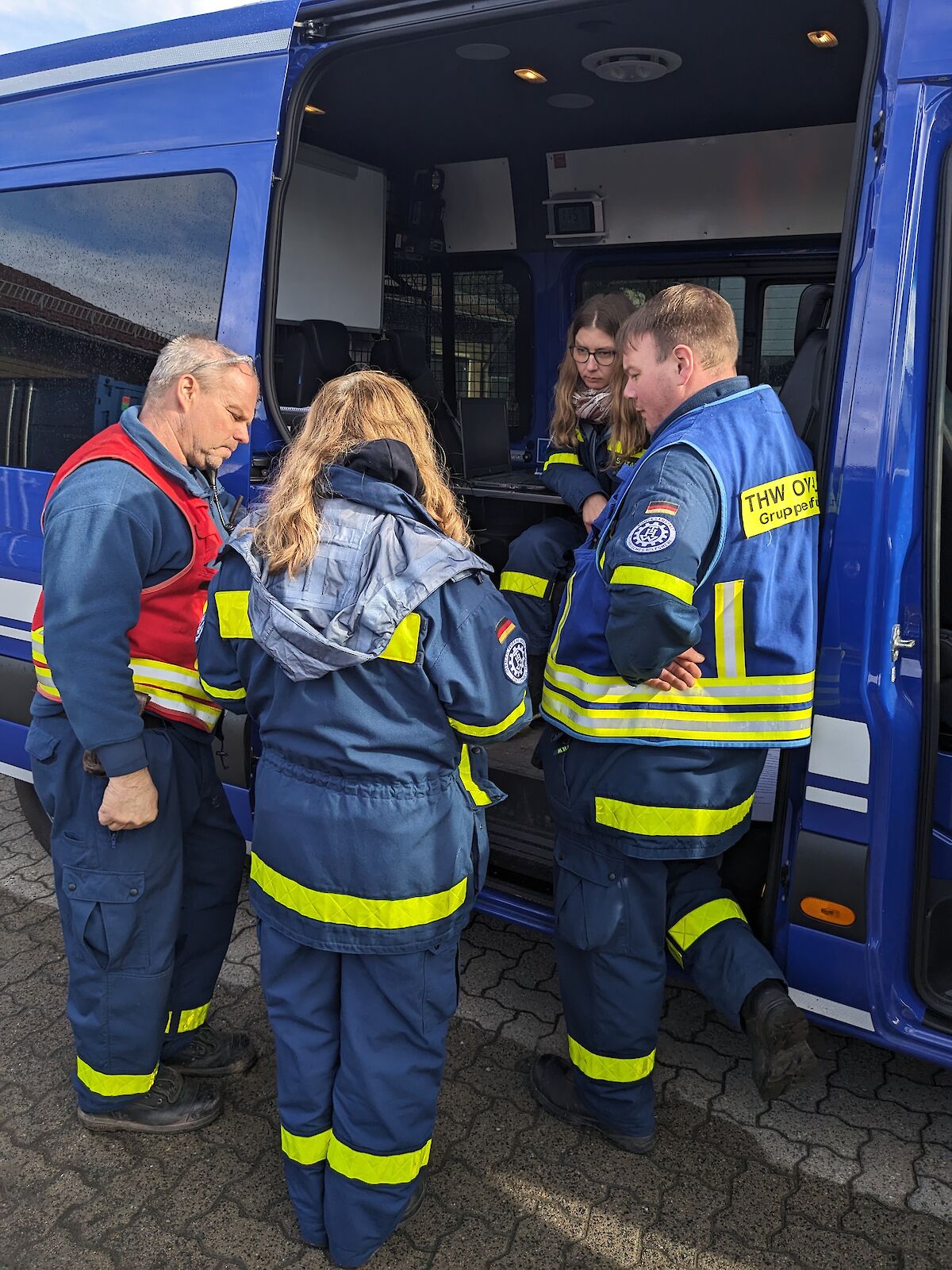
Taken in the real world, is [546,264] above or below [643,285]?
above

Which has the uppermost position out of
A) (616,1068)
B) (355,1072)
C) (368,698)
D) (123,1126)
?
(368,698)

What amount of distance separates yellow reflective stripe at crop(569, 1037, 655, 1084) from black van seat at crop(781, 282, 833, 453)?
137 centimetres

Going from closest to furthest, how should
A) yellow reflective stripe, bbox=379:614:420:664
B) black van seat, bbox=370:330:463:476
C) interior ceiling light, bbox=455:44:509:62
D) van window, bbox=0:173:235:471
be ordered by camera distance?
yellow reflective stripe, bbox=379:614:420:664 < van window, bbox=0:173:235:471 < interior ceiling light, bbox=455:44:509:62 < black van seat, bbox=370:330:463:476

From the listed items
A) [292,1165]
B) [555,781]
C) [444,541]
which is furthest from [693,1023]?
[444,541]

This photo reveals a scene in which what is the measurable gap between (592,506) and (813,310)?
81 cm

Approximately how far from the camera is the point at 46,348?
308 cm

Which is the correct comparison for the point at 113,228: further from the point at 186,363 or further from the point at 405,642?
the point at 405,642

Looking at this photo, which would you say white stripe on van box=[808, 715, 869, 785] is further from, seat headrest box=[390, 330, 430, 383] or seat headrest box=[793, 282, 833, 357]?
seat headrest box=[390, 330, 430, 383]

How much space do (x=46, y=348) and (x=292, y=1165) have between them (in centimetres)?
→ 241

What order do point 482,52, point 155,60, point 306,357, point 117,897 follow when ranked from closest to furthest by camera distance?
1. point 117,897
2. point 155,60
3. point 482,52
4. point 306,357

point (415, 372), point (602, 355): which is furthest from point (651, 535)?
point (415, 372)

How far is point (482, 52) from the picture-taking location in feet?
10.8

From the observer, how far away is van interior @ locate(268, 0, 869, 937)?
118 inches

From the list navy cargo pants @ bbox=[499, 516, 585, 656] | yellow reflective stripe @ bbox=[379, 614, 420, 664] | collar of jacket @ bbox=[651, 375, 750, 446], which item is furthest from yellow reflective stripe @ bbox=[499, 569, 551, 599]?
yellow reflective stripe @ bbox=[379, 614, 420, 664]
